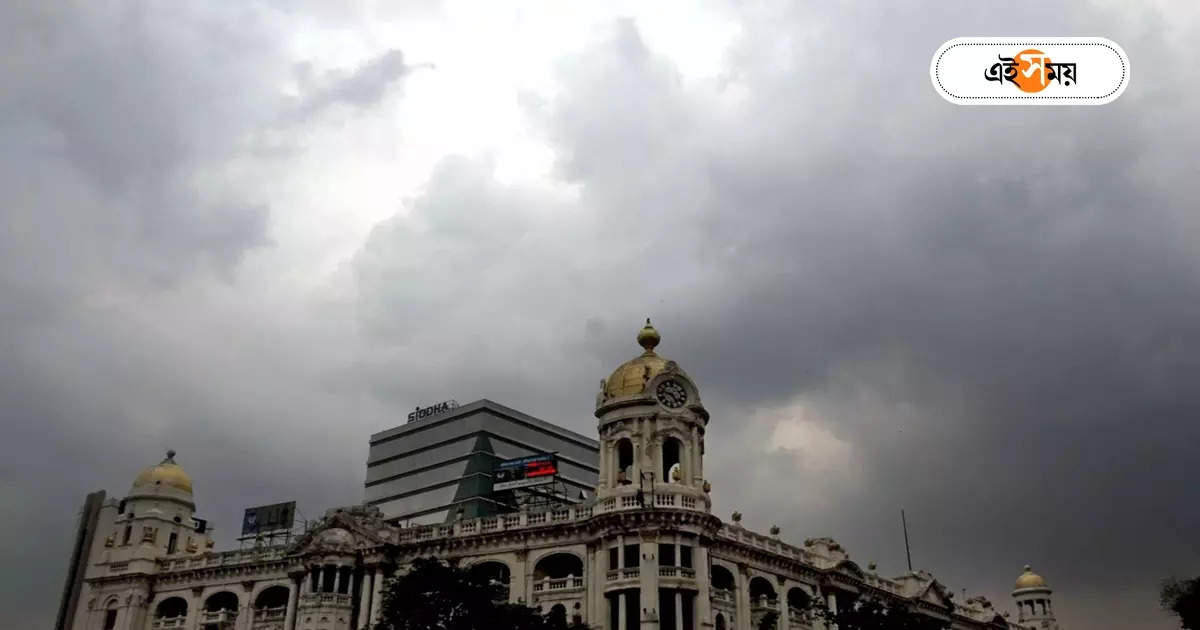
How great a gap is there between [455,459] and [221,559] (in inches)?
984

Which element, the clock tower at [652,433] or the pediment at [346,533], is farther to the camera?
the pediment at [346,533]

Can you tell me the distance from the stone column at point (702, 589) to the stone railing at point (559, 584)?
7.59 metres

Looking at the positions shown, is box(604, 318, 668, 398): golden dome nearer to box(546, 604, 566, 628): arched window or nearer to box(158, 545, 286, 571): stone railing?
box(546, 604, 566, 628): arched window

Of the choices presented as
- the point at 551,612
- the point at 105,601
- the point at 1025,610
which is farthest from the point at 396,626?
the point at 1025,610

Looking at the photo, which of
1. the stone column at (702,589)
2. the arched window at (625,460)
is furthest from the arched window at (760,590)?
the arched window at (625,460)

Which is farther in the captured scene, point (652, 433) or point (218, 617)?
point (218, 617)

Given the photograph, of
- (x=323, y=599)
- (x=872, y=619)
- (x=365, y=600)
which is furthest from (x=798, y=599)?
(x=323, y=599)

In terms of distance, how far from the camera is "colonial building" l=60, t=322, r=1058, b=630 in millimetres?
67312

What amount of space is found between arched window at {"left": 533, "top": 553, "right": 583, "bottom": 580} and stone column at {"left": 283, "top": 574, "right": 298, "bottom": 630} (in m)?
17.6

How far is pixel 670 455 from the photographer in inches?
2854

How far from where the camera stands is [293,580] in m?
78.2

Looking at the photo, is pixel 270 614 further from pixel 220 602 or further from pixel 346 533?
pixel 346 533

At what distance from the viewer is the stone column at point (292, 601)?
251 feet

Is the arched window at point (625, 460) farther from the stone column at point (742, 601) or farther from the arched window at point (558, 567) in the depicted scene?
the stone column at point (742, 601)
